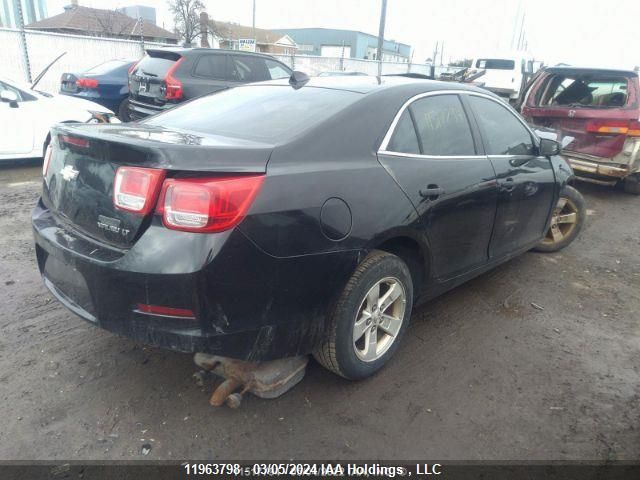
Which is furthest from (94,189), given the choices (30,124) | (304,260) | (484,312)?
(30,124)

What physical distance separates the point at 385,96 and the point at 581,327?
2.23 metres

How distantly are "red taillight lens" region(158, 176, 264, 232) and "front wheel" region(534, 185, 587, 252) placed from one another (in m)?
3.87

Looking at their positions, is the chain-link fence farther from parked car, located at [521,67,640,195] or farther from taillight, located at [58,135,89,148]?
taillight, located at [58,135,89,148]

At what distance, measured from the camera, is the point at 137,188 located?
2061mm

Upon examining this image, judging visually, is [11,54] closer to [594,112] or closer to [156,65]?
[156,65]

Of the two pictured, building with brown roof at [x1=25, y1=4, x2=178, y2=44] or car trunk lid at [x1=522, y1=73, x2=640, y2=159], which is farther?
building with brown roof at [x1=25, y1=4, x2=178, y2=44]

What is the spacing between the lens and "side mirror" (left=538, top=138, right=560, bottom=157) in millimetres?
4000

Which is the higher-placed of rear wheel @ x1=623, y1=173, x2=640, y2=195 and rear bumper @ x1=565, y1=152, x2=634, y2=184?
rear bumper @ x1=565, y1=152, x2=634, y2=184

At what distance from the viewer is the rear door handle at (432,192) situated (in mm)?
2756

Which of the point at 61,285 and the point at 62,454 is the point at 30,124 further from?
the point at 62,454

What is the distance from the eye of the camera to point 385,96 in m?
2.81

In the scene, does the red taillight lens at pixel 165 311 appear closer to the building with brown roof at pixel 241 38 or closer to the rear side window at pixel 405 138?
the rear side window at pixel 405 138

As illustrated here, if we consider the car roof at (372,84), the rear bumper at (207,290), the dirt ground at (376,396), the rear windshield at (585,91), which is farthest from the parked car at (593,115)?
the rear bumper at (207,290)

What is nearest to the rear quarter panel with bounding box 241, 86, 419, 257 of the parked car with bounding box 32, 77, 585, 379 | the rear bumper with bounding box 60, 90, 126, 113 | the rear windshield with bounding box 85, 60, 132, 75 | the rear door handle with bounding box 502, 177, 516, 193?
the parked car with bounding box 32, 77, 585, 379
